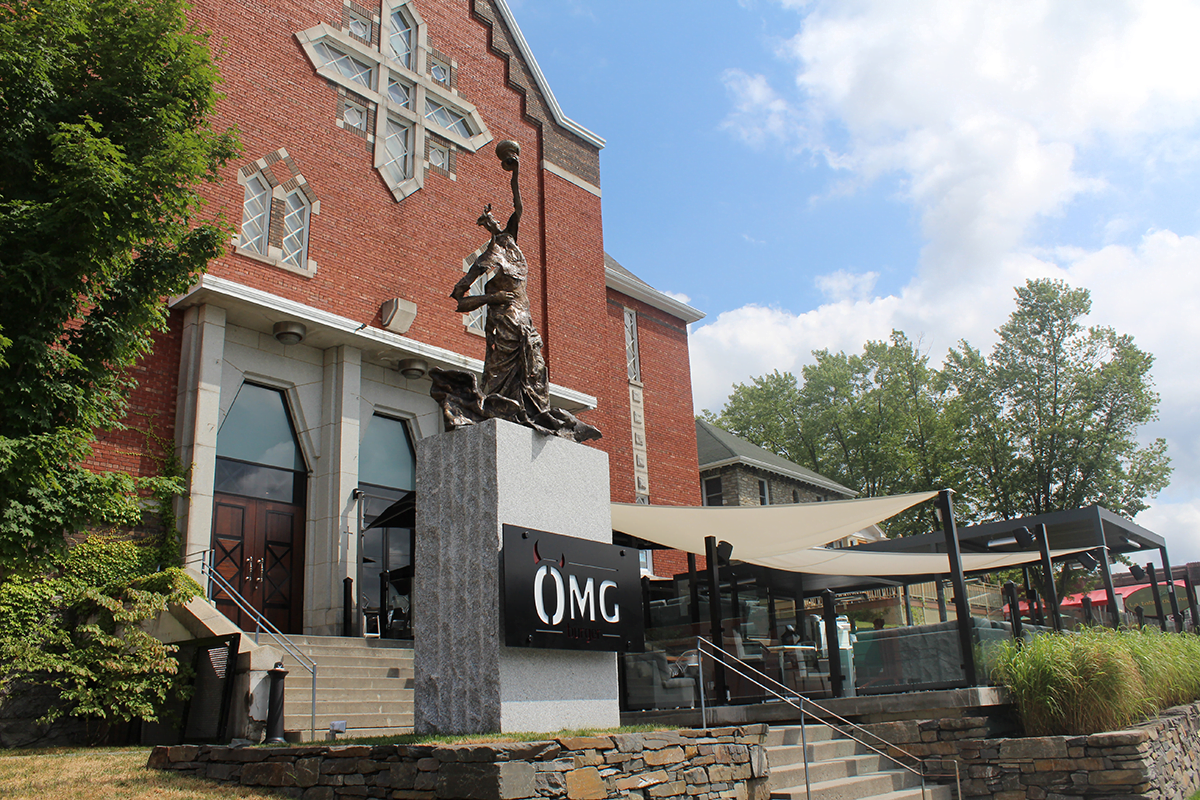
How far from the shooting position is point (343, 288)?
50.9 ft

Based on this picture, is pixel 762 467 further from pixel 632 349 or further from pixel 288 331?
pixel 288 331

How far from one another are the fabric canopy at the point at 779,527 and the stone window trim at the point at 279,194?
22.8 ft

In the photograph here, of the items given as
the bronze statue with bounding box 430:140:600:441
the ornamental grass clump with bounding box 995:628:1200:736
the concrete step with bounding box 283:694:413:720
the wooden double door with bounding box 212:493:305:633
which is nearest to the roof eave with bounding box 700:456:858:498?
the wooden double door with bounding box 212:493:305:633

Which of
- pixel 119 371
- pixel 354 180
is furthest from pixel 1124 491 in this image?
pixel 119 371

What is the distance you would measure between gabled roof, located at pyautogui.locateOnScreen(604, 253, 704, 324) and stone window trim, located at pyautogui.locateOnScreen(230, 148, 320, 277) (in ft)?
31.8

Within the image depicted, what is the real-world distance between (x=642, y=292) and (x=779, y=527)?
45.9 ft

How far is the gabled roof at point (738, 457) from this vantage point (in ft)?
96.8

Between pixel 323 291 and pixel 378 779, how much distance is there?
11.1 meters

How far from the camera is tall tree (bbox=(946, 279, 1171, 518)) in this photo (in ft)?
97.1

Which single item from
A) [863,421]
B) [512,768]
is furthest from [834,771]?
[863,421]

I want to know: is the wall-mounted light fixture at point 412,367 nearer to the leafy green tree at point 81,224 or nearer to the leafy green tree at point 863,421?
the leafy green tree at point 81,224

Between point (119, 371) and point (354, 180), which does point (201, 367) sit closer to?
point (119, 371)

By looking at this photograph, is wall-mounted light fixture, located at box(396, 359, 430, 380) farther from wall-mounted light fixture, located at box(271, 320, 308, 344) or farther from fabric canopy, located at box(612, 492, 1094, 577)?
fabric canopy, located at box(612, 492, 1094, 577)

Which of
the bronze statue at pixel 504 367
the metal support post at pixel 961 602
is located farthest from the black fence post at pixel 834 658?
the bronze statue at pixel 504 367
